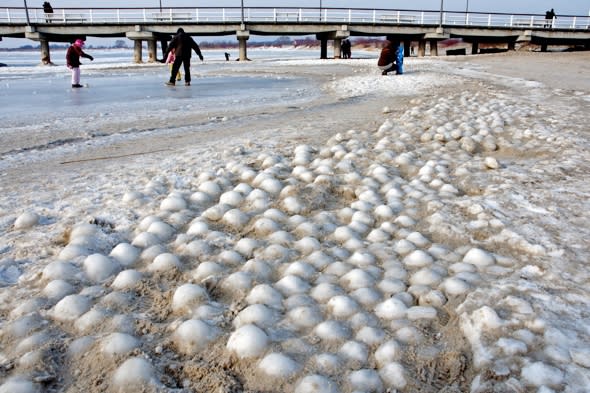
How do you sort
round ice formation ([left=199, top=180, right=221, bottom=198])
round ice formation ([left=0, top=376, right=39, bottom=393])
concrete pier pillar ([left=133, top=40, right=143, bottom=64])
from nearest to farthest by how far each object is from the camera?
round ice formation ([left=0, top=376, right=39, bottom=393]) < round ice formation ([left=199, top=180, right=221, bottom=198]) < concrete pier pillar ([left=133, top=40, right=143, bottom=64])

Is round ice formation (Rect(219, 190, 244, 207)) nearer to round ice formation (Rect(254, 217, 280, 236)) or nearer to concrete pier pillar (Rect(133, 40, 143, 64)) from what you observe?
round ice formation (Rect(254, 217, 280, 236))

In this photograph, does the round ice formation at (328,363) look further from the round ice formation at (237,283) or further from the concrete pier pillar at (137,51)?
the concrete pier pillar at (137,51)

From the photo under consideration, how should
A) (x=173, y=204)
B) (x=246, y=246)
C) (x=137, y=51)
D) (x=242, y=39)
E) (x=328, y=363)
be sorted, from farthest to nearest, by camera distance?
(x=242, y=39), (x=137, y=51), (x=173, y=204), (x=246, y=246), (x=328, y=363)

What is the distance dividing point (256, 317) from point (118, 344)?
1.32ft

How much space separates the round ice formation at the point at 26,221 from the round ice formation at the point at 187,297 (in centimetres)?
100

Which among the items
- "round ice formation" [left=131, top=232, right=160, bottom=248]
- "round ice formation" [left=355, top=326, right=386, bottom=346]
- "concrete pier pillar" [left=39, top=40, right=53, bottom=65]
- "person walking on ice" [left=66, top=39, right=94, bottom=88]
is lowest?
"round ice formation" [left=355, top=326, right=386, bottom=346]

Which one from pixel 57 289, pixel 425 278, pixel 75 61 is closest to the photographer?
pixel 57 289

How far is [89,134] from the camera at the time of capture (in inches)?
186

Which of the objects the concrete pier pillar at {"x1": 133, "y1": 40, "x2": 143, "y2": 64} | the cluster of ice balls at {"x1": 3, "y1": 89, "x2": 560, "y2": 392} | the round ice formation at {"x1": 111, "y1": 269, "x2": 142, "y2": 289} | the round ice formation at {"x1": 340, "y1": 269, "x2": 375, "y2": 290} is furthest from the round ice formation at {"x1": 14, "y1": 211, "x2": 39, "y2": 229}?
the concrete pier pillar at {"x1": 133, "y1": 40, "x2": 143, "y2": 64}

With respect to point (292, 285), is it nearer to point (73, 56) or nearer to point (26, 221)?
point (26, 221)

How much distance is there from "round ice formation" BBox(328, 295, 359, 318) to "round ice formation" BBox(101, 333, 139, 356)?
602 mm

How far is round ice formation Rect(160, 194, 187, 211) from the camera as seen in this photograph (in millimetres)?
2461

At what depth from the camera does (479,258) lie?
6.34ft

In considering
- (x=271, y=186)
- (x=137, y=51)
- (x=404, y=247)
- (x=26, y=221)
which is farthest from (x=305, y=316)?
(x=137, y=51)
